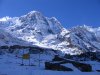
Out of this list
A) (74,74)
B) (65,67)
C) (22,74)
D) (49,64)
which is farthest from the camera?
(49,64)

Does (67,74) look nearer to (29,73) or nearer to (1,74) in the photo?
(29,73)

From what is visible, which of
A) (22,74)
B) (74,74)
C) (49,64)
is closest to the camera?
(22,74)

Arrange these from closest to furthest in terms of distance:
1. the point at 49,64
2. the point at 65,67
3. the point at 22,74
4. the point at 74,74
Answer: the point at 22,74 < the point at 74,74 < the point at 65,67 < the point at 49,64

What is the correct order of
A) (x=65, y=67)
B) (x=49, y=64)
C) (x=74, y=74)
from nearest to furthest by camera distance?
(x=74, y=74)
(x=65, y=67)
(x=49, y=64)

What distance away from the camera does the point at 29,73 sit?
29.6 m

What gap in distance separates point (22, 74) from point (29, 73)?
2.73 ft

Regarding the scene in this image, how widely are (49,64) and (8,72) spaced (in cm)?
1348

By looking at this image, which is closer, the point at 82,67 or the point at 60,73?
the point at 60,73

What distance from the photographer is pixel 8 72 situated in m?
30.3

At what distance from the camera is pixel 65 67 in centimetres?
3988

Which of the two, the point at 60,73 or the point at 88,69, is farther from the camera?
the point at 88,69

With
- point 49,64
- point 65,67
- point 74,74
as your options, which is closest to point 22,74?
point 74,74

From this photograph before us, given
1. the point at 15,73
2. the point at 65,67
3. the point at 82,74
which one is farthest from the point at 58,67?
the point at 15,73

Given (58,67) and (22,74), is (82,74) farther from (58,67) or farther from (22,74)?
(58,67)
